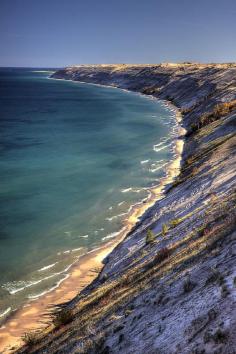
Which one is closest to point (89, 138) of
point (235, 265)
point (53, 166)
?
point (53, 166)

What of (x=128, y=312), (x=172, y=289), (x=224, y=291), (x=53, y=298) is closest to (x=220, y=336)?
(x=224, y=291)

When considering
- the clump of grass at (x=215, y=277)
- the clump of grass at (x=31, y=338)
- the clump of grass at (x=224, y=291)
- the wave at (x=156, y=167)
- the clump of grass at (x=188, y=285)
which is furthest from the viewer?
the wave at (x=156, y=167)

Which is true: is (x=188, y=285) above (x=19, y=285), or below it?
above

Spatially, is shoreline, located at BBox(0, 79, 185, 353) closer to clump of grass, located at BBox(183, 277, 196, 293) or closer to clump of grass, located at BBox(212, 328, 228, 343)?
clump of grass, located at BBox(183, 277, 196, 293)

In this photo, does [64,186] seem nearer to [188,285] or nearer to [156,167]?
[156,167]

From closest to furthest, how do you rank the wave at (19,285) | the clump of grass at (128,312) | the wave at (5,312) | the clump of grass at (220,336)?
the clump of grass at (220,336)
the clump of grass at (128,312)
the wave at (5,312)
the wave at (19,285)

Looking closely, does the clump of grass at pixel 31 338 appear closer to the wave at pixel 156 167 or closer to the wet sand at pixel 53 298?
the wet sand at pixel 53 298

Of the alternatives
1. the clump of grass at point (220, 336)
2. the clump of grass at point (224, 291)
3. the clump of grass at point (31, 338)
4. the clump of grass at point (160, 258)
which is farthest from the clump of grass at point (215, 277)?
the clump of grass at point (31, 338)

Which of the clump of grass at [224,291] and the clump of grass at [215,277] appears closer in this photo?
the clump of grass at [224,291]
